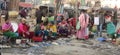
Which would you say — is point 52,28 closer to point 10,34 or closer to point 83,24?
point 83,24

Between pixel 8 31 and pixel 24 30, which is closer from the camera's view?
pixel 8 31

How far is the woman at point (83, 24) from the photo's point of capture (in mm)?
18312

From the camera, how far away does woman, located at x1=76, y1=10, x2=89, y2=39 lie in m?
18.3

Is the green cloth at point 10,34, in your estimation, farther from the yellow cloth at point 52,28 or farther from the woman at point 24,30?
the yellow cloth at point 52,28

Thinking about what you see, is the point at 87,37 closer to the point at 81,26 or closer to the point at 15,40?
the point at 81,26

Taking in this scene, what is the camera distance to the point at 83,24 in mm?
18344

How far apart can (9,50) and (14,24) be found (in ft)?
7.39

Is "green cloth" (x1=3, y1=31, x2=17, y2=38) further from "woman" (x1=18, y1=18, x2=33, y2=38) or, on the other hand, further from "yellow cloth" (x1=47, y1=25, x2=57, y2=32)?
"yellow cloth" (x1=47, y1=25, x2=57, y2=32)

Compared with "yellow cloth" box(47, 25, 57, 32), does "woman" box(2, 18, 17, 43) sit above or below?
above

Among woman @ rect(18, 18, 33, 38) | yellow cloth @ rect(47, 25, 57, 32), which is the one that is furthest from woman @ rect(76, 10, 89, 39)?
woman @ rect(18, 18, 33, 38)

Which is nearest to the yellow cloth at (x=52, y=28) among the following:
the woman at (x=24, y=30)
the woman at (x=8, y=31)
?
the woman at (x=24, y=30)

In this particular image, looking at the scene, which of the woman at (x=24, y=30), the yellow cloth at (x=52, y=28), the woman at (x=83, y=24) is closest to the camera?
the woman at (x=24, y=30)

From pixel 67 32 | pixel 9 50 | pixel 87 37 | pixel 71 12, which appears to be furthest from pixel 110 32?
pixel 71 12

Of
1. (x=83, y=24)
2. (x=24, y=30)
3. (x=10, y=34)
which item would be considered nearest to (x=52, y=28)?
(x=83, y=24)
